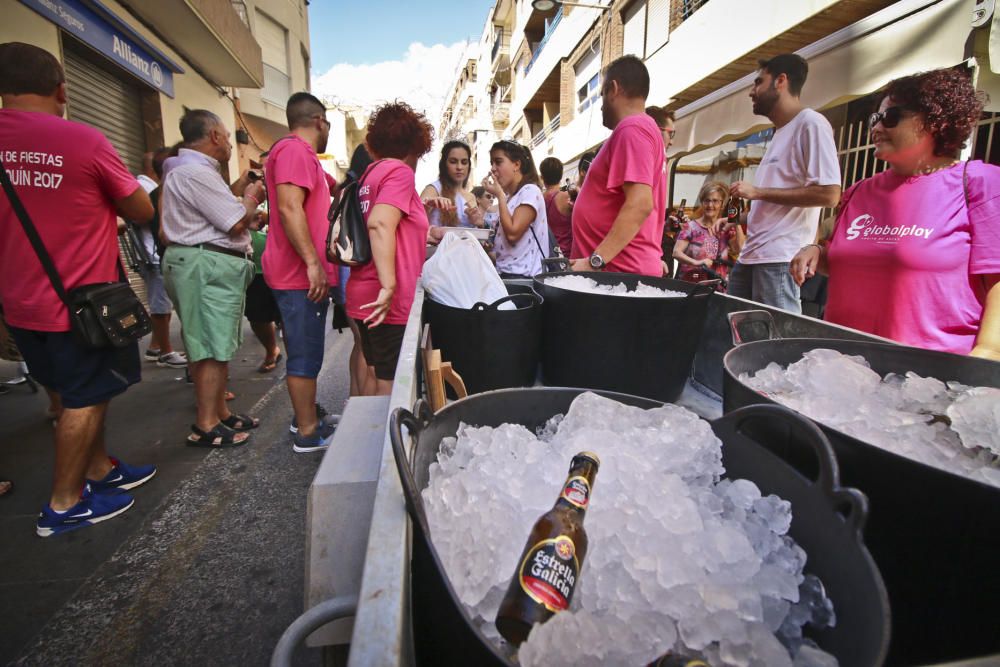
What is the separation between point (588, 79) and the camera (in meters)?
14.9

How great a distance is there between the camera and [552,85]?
18.5 metres

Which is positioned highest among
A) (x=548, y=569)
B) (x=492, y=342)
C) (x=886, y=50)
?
(x=886, y=50)

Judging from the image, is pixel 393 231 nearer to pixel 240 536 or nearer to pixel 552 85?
pixel 240 536

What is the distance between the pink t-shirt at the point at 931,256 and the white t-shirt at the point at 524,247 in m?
1.78

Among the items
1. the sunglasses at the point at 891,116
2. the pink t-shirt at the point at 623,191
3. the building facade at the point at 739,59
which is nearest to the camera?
the sunglasses at the point at 891,116

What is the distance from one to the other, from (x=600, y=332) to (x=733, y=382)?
0.44m

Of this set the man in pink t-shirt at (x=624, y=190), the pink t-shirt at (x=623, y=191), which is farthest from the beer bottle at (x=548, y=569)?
the pink t-shirt at (x=623, y=191)

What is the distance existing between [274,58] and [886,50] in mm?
16307

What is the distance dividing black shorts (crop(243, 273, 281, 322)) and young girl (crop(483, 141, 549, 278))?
2019 millimetres

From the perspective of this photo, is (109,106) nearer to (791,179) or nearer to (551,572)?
(791,179)

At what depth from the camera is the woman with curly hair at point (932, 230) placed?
4.85ft

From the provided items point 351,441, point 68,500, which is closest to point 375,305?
point 351,441

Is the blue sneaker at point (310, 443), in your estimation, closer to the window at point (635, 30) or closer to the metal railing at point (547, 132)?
the window at point (635, 30)

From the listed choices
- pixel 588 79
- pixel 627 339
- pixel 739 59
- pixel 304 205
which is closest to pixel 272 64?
pixel 588 79
